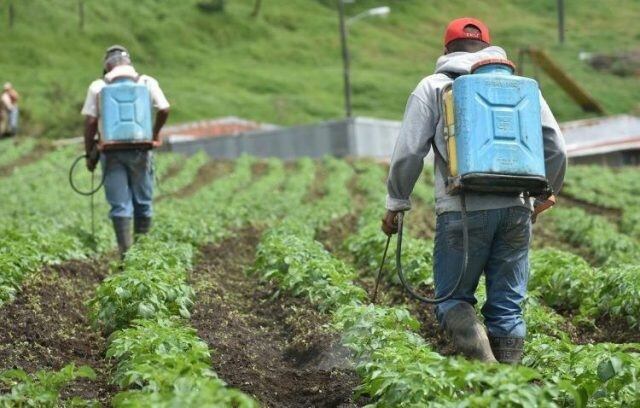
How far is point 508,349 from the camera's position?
22.4 feet

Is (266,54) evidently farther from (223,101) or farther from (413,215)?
(413,215)

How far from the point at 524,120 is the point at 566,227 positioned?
468 inches

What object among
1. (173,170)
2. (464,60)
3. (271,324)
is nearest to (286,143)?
(173,170)

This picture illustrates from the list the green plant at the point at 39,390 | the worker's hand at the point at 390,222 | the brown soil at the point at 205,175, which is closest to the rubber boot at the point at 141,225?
the worker's hand at the point at 390,222

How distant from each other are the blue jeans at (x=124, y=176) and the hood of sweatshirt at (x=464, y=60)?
18.2 ft

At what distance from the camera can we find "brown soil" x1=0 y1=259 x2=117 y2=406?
723 cm

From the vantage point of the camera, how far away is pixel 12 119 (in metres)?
34.8

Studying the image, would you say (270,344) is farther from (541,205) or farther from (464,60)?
(464,60)

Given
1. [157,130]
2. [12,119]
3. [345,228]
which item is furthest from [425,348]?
[12,119]

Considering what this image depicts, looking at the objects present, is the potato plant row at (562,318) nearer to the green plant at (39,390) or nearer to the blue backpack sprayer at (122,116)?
the green plant at (39,390)

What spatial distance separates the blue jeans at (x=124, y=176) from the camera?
39.1 ft

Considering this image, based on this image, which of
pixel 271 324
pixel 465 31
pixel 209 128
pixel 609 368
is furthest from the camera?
pixel 209 128

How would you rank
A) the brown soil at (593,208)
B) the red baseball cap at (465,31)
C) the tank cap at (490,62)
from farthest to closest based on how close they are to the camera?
the brown soil at (593,208) → the red baseball cap at (465,31) → the tank cap at (490,62)

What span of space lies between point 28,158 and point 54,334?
23.0 meters
